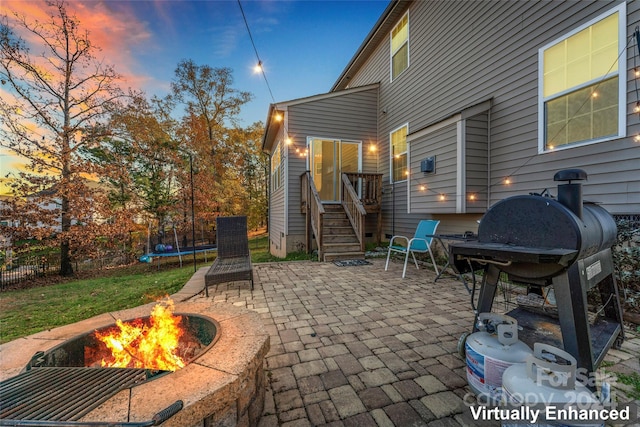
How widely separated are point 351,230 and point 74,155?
28.2 feet

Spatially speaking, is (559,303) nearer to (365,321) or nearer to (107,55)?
(365,321)

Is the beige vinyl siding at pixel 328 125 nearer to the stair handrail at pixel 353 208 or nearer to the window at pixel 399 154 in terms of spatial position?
the window at pixel 399 154

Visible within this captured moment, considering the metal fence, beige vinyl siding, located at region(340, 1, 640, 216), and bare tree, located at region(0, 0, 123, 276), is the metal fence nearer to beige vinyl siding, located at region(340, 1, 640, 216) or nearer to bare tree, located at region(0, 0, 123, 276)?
bare tree, located at region(0, 0, 123, 276)

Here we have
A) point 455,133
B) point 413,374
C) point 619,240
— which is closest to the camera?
point 413,374

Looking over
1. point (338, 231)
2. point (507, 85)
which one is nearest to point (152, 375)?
point (338, 231)

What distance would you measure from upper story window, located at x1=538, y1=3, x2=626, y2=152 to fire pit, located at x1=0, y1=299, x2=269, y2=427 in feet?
15.3

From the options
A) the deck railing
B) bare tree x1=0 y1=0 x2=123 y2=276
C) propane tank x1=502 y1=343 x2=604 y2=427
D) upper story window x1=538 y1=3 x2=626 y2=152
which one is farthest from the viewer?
the deck railing

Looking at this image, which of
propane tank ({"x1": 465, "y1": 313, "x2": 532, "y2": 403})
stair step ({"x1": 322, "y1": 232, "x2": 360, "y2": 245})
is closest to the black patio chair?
stair step ({"x1": 322, "y1": 232, "x2": 360, "y2": 245})

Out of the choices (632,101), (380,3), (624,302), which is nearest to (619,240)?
(624,302)

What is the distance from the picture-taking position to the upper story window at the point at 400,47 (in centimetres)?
701

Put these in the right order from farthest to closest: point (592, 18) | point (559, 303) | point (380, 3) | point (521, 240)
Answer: point (380, 3), point (592, 18), point (521, 240), point (559, 303)

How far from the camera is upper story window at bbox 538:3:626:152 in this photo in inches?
124

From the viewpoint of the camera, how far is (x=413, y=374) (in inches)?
71.3

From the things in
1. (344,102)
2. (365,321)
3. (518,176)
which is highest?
(344,102)
